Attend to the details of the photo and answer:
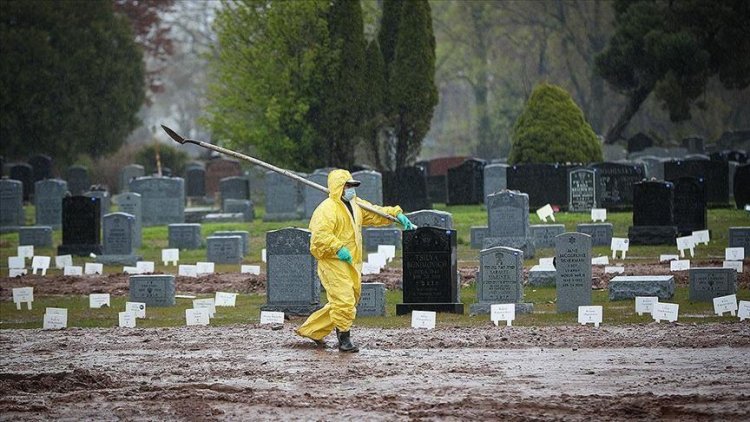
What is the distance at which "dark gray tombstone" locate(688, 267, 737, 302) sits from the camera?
21.0 meters

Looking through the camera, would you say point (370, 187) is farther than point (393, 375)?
Yes

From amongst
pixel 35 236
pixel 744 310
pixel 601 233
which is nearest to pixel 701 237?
pixel 601 233

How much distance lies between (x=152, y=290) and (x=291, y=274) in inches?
119

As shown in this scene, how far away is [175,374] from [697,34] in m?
38.3

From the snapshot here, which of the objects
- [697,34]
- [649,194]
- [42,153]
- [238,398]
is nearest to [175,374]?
[238,398]

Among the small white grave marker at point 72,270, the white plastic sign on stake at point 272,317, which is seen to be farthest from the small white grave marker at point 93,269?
the white plastic sign on stake at point 272,317

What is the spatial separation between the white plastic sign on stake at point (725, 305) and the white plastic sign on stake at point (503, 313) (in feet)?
8.72

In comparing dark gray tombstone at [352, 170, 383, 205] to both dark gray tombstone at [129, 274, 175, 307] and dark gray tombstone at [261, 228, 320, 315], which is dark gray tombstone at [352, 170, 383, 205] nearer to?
dark gray tombstone at [129, 274, 175, 307]

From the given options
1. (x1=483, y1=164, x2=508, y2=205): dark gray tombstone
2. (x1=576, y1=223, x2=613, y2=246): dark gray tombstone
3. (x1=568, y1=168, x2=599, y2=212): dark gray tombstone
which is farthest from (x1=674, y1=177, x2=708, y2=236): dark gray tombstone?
(x1=483, y1=164, x2=508, y2=205): dark gray tombstone

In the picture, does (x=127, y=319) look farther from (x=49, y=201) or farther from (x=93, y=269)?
(x=49, y=201)

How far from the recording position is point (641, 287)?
2155cm

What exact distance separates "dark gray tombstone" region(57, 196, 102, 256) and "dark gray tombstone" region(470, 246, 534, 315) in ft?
46.1

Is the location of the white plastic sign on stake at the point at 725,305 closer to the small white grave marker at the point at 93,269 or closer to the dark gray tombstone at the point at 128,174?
the small white grave marker at the point at 93,269

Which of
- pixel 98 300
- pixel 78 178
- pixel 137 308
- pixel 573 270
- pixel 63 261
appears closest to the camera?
pixel 573 270
